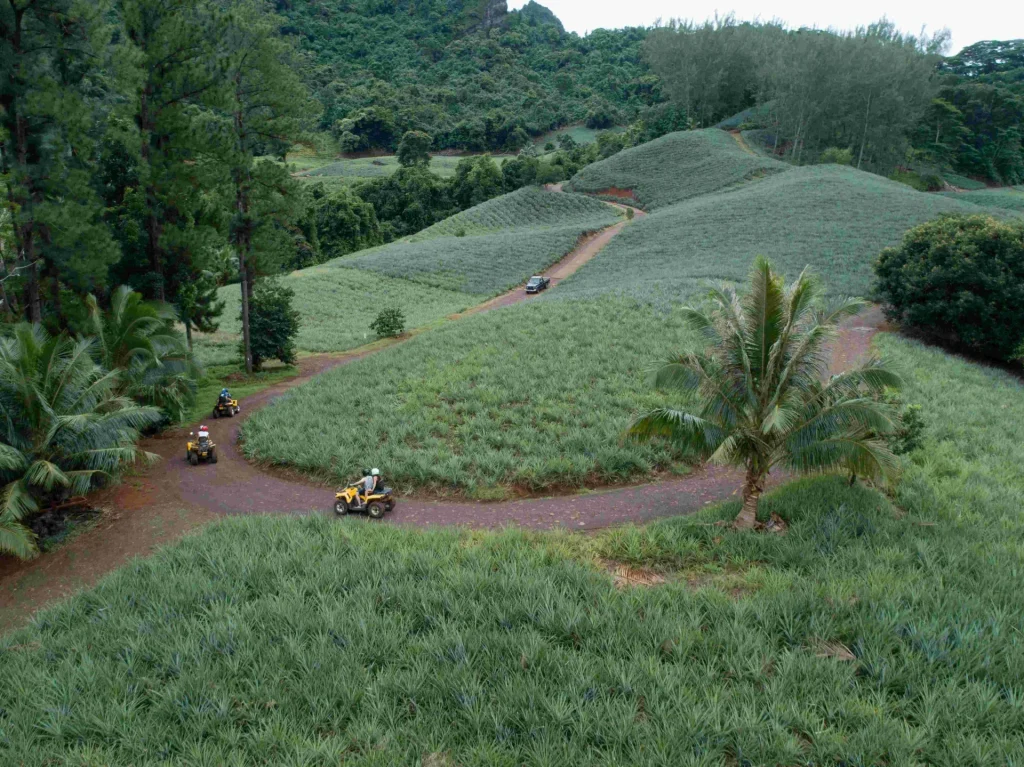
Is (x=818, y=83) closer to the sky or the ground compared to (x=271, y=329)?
closer to the sky

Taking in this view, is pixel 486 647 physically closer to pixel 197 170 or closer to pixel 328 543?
pixel 328 543

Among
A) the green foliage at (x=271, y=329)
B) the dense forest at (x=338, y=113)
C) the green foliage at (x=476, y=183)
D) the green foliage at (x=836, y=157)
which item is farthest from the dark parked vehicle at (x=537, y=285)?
the green foliage at (x=836, y=157)

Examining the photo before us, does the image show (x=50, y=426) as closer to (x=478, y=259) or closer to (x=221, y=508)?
(x=221, y=508)

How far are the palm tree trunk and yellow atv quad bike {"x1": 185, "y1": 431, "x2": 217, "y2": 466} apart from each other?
36.8ft

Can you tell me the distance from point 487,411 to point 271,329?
11.5 meters

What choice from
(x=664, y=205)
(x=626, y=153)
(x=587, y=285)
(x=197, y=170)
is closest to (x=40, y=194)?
(x=197, y=170)

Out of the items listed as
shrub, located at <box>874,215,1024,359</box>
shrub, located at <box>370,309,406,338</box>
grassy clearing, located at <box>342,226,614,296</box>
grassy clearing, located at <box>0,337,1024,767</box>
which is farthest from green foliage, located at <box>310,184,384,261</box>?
grassy clearing, located at <box>0,337,1024,767</box>

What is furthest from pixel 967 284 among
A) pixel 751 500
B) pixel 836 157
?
pixel 836 157

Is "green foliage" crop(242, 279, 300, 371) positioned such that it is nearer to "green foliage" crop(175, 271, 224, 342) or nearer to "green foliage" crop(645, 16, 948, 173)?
"green foliage" crop(175, 271, 224, 342)

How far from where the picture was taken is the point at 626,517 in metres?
11.2

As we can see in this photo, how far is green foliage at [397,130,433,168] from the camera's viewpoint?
273 ft

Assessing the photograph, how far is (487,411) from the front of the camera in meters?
15.6

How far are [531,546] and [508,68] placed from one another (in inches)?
5438

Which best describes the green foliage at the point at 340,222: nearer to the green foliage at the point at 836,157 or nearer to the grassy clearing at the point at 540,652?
the green foliage at the point at 836,157
